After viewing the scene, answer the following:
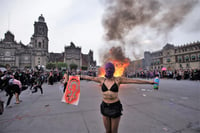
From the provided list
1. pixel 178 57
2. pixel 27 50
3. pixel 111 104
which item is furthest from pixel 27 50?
pixel 178 57

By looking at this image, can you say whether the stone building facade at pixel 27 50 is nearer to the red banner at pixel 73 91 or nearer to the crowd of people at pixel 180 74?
the crowd of people at pixel 180 74

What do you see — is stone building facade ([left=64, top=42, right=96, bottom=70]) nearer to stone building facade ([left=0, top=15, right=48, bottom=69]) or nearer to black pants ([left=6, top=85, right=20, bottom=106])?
stone building facade ([left=0, top=15, right=48, bottom=69])

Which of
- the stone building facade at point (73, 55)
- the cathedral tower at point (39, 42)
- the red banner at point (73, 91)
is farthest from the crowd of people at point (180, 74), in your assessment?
the cathedral tower at point (39, 42)

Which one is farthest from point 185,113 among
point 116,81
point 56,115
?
point 56,115

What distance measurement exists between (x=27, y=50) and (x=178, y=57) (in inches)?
3636

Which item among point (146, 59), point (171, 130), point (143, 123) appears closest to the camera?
point (171, 130)

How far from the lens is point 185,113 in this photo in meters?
3.98

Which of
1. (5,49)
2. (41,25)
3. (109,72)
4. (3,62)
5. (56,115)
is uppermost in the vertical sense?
(41,25)

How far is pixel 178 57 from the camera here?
186 feet

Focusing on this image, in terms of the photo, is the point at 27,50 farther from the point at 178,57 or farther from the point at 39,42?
the point at 178,57

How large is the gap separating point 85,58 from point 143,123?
3774 inches

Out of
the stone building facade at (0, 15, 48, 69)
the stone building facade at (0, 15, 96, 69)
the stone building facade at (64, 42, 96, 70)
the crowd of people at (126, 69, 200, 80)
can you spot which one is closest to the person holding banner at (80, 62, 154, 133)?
the crowd of people at (126, 69, 200, 80)

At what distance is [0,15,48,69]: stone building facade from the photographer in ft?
219

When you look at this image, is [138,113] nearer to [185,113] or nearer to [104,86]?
[185,113]
